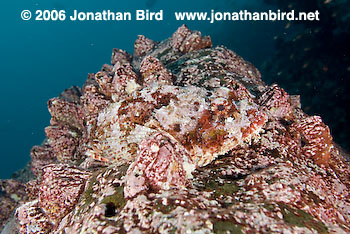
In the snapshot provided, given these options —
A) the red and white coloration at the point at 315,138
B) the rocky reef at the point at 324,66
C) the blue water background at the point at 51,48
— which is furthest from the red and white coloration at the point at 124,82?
the blue water background at the point at 51,48

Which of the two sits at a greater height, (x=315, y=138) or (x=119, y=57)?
(x=119, y=57)

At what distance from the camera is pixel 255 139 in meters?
3.85

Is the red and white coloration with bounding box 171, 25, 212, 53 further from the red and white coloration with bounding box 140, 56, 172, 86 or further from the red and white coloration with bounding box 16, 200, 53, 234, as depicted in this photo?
the red and white coloration with bounding box 16, 200, 53, 234

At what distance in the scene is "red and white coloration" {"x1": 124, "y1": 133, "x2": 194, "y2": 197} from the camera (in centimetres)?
273

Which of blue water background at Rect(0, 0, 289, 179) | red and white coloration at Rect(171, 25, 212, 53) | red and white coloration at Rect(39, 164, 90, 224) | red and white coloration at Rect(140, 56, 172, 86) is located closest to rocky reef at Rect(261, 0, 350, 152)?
red and white coloration at Rect(171, 25, 212, 53)

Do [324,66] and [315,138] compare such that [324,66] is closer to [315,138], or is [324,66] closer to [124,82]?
[315,138]

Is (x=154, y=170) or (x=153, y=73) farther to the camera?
(x=153, y=73)

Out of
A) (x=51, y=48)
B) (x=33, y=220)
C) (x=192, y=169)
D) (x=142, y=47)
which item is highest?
(x=51, y=48)

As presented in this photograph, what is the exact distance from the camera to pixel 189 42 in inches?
293

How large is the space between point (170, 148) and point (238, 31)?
4454 cm

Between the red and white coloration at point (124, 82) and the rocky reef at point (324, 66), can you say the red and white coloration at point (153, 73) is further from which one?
the rocky reef at point (324, 66)

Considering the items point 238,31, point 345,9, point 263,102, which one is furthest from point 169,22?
point 263,102


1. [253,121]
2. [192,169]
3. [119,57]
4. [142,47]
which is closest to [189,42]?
[142,47]

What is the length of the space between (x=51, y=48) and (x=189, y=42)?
156190mm
